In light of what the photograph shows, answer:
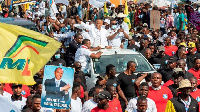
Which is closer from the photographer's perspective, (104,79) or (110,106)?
(110,106)

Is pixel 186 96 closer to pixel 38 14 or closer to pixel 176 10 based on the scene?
pixel 176 10

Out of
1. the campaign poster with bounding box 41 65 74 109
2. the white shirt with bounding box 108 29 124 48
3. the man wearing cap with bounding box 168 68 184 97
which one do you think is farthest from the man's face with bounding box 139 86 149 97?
the white shirt with bounding box 108 29 124 48

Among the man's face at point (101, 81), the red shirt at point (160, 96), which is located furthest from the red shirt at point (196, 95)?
the man's face at point (101, 81)

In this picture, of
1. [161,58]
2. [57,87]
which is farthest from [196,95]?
[161,58]

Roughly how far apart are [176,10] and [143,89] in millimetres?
15774

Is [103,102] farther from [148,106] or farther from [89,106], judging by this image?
[148,106]

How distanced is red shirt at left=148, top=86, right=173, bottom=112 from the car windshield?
242 centimetres

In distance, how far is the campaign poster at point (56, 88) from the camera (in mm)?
9109

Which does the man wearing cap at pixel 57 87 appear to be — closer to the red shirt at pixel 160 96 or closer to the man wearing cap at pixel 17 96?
the man wearing cap at pixel 17 96

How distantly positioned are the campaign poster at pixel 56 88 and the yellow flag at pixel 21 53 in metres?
0.45

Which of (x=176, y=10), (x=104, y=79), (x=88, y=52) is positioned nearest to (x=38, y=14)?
(x=176, y=10)

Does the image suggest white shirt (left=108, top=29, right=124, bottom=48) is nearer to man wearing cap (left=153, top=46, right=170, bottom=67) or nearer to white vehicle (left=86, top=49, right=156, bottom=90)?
man wearing cap (left=153, top=46, right=170, bottom=67)

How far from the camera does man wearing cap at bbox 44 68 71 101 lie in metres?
9.14

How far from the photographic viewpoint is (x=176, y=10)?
25750 mm
